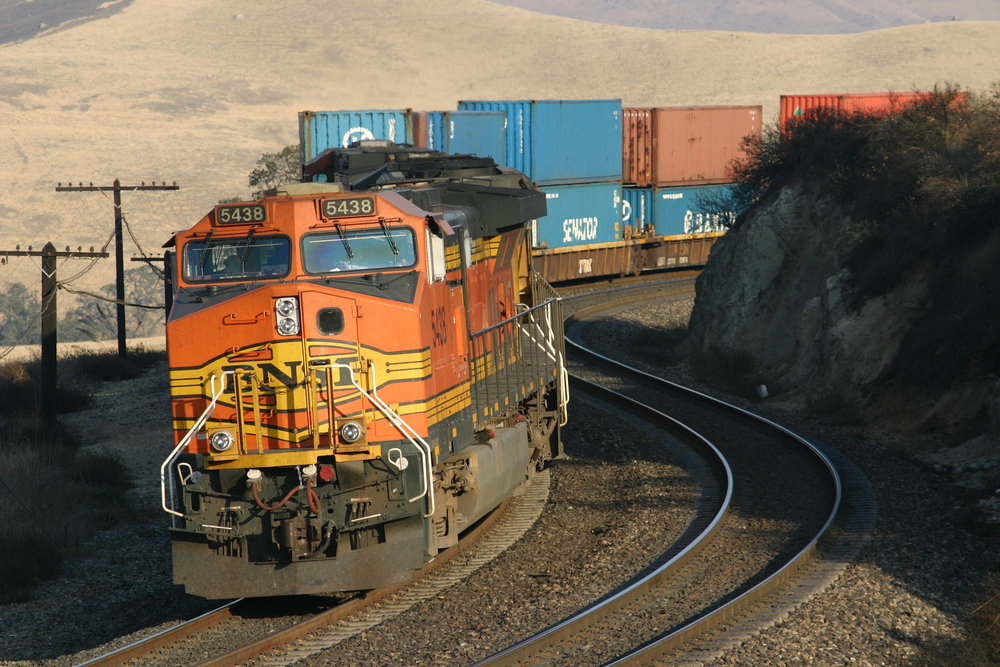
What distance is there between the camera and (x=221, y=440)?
9102mm

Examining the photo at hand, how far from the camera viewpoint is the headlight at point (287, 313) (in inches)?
364

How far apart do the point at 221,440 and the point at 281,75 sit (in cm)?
12729

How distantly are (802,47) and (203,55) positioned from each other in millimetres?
78241

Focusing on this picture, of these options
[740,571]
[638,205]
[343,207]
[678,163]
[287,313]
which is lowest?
[740,571]

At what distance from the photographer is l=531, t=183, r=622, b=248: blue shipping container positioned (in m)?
32.5

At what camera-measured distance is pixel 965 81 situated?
4250 inches

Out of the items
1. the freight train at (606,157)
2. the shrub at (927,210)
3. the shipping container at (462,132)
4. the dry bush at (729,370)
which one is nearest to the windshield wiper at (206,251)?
the shrub at (927,210)

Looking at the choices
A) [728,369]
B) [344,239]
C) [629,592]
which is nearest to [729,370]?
[728,369]

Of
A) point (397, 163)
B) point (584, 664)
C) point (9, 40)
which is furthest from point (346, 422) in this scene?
point (9, 40)

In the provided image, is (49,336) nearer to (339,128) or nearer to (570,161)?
(339,128)

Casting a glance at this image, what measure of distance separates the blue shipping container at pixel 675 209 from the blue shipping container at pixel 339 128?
10284 mm

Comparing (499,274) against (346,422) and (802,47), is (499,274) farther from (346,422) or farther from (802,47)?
(802,47)

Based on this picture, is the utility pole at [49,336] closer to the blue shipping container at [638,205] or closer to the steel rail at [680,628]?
the steel rail at [680,628]

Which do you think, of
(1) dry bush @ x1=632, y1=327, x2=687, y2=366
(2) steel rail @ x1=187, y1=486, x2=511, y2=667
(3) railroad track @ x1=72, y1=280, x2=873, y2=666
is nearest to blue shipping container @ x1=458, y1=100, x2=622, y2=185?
(1) dry bush @ x1=632, y1=327, x2=687, y2=366
